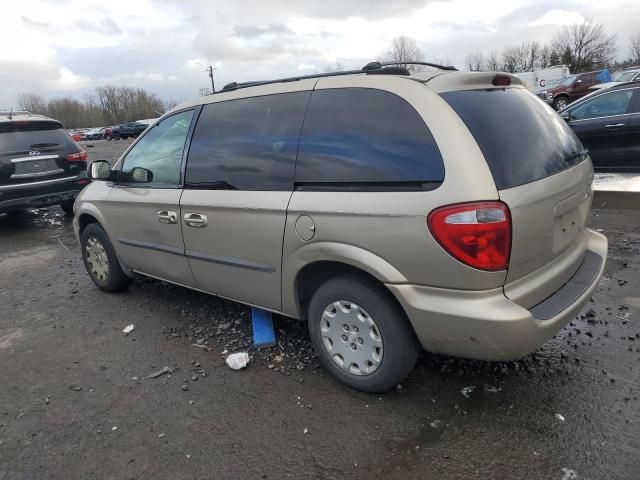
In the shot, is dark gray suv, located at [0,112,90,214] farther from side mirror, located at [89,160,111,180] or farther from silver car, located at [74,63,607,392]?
silver car, located at [74,63,607,392]

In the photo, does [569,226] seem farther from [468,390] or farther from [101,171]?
[101,171]

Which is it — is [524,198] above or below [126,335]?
above

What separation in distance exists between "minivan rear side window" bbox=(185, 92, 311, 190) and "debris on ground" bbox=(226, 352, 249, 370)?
1156 millimetres

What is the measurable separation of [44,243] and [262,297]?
5500 mm

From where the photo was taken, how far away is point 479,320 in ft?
7.82

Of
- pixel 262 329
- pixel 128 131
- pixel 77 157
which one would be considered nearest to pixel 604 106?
pixel 262 329

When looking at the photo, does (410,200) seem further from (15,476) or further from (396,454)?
(15,476)

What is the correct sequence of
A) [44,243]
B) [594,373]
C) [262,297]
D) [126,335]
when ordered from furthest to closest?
[44,243] < [126,335] < [262,297] < [594,373]

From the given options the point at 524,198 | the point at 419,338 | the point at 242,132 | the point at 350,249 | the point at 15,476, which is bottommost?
the point at 15,476

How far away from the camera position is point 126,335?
13.1 feet

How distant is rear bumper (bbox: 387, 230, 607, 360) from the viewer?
2.38 meters

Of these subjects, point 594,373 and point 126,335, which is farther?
point 126,335

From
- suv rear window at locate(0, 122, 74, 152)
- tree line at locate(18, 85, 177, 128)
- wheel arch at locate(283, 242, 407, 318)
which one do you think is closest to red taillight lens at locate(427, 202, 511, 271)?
wheel arch at locate(283, 242, 407, 318)

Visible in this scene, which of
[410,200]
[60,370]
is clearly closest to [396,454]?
[410,200]
